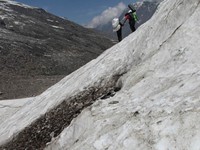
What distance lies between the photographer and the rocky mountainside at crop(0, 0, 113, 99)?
142 ft

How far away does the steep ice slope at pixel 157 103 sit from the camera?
8164 millimetres

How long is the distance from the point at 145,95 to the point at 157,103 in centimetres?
112

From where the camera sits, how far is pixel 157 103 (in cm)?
944

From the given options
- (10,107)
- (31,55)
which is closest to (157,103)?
(10,107)

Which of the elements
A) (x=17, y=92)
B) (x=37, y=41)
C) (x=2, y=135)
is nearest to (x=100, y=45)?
(x=37, y=41)

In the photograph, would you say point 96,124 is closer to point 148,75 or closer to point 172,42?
point 148,75

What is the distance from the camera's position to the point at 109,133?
367 inches

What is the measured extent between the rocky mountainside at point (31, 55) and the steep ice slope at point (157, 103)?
87.0 ft

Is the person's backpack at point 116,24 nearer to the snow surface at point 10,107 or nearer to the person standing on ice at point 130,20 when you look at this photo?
the person standing on ice at point 130,20

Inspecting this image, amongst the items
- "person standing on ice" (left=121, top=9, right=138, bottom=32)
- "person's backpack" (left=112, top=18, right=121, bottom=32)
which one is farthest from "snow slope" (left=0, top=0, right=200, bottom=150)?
"person's backpack" (left=112, top=18, right=121, bottom=32)

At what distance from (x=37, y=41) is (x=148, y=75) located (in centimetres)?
7652

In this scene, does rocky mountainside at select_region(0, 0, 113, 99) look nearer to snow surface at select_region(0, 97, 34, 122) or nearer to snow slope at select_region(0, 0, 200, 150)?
snow surface at select_region(0, 97, 34, 122)

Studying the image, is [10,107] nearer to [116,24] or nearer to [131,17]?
[116,24]

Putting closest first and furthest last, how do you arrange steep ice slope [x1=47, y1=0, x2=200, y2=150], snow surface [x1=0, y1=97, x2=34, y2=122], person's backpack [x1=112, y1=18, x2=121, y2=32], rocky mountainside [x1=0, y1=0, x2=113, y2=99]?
steep ice slope [x1=47, y1=0, x2=200, y2=150] < snow surface [x1=0, y1=97, x2=34, y2=122] < person's backpack [x1=112, y1=18, x2=121, y2=32] < rocky mountainside [x1=0, y1=0, x2=113, y2=99]
